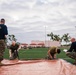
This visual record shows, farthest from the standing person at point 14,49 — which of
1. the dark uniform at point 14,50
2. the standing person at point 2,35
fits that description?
the standing person at point 2,35

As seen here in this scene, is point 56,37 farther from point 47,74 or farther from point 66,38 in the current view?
point 47,74

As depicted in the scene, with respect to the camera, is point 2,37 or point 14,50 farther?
point 14,50

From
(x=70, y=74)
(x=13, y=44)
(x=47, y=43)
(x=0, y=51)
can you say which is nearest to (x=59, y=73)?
(x=70, y=74)

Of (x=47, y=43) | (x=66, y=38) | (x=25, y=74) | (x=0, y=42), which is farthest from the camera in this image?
(x=66, y=38)

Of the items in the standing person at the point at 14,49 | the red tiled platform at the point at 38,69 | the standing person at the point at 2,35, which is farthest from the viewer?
the standing person at the point at 14,49

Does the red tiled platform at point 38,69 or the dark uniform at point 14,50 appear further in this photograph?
the dark uniform at point 14,50

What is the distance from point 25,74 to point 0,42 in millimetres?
2309

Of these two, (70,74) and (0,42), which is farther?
(0,42)

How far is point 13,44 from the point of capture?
1159 centimetres

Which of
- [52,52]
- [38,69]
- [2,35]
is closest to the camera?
[38,69]

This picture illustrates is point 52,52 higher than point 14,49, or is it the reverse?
point 14,49

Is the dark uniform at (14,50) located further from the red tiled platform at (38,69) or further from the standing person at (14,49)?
the red tiled platform at (38,69)

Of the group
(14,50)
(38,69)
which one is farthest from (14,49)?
(38,69)

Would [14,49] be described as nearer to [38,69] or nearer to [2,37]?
[2,37]
